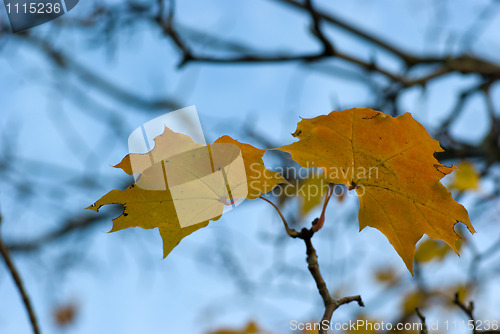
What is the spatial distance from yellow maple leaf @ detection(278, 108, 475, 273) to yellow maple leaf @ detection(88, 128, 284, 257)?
0.09 m

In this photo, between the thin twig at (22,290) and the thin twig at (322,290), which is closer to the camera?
the thin twig at (322,290)

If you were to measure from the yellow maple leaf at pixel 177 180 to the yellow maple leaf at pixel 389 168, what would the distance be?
0.09m

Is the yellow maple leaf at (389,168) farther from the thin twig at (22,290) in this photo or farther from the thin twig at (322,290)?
the thin twig at (22,290)

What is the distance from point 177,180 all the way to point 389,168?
38cm

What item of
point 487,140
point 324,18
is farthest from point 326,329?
point 324,18

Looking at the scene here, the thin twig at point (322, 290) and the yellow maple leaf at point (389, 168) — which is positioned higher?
the yellow maple leaf at point (389, 168)

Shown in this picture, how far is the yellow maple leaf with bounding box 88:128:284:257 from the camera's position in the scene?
695 millimetres

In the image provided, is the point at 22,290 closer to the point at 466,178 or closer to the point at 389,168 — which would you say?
the point at 389,168

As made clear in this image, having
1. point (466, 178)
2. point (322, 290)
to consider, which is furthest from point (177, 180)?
point (466, 178)

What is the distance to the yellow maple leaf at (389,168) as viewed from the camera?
→ 689mm

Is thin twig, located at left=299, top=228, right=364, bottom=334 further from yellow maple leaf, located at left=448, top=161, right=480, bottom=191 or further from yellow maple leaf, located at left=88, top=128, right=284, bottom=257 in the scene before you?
yellow maple leaf, located at left=448, top=161, right=480, bottom=191

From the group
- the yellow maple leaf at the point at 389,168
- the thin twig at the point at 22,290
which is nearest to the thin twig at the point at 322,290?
the yellow maple leaf at the point at 389,168

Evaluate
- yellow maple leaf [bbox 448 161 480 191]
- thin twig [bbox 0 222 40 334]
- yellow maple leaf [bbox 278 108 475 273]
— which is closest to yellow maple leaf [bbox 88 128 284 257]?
yellow maple leaf [bbox 278 108 475 273]

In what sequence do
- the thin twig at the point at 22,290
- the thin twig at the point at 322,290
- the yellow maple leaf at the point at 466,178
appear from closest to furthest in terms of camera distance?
the thin twig at the point at 322,290 < the thin twig at the point at 22,290 < the yellow maple leaf at the point at 466,178
